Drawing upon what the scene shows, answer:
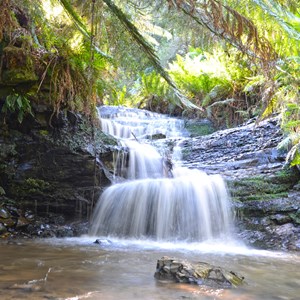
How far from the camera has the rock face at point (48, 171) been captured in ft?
20.1

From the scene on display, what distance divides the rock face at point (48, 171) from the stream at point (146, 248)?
0.41 metres

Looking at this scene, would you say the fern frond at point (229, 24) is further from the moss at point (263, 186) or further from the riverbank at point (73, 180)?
the moss at point (263, 186)

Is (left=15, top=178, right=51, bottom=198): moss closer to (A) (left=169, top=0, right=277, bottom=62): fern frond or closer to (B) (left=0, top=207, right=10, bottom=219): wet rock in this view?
(B) (left=0, top=207, right=10, bottom=219): wet rock

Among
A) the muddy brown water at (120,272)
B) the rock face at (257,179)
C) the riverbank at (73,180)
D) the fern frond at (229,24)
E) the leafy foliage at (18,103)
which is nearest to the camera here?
the muddy brown water at (120,272)

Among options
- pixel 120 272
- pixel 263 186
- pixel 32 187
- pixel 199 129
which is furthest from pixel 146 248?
pixel 199 129

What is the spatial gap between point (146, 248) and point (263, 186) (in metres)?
2.47

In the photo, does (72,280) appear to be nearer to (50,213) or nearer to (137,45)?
(137,45)

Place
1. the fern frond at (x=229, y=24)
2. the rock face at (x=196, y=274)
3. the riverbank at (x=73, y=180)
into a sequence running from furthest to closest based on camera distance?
1. the riverbank at (x=73, y=180)
2. the fern frond at (x=229, y=24)
3. the rock face at (x=196, y=274)

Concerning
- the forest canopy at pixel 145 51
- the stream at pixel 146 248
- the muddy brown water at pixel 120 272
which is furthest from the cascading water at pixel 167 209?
the forest canopy at pixel 145 51

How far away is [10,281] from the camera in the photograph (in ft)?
7.80

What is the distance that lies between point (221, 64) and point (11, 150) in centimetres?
675

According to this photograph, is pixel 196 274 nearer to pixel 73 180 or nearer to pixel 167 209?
pixel 167 209

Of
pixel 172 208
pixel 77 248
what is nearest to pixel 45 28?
pixel 77 248

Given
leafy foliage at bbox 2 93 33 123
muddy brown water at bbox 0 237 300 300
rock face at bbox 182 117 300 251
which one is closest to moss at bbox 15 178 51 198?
leafy foliage at bbox 2 93 33 123
